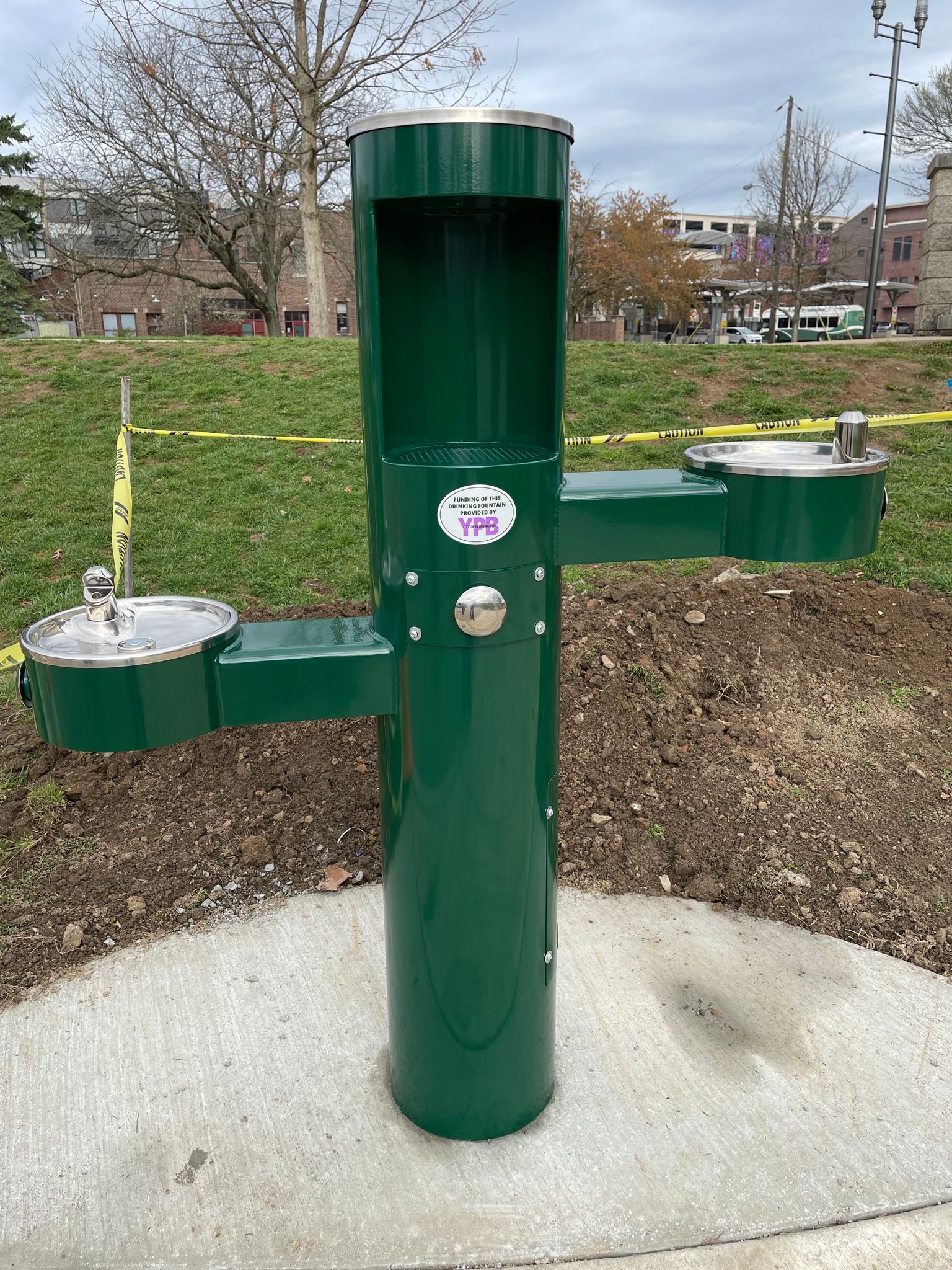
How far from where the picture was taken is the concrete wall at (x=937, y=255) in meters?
10.8

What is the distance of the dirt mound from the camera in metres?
2.99

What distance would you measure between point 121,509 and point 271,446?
297cm

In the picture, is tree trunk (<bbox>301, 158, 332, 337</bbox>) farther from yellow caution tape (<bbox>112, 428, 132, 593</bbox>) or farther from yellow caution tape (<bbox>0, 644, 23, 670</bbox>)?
yellow caution tape (<bbox>0, 644, 23, 670</bbox>)

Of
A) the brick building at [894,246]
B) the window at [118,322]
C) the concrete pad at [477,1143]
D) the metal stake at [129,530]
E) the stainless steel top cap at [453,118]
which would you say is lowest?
the concrete pad at [477,1143]

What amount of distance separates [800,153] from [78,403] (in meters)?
27.3

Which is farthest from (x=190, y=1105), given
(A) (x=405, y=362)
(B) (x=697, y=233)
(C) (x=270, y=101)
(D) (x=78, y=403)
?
(B) (x=697, y=233)

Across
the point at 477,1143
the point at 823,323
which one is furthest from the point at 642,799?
the point at 823,323

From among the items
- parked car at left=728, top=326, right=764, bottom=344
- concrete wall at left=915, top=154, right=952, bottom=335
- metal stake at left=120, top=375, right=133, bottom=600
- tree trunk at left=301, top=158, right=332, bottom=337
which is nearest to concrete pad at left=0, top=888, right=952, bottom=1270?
metal stake at left=120, top=375, right=133, bottom=600

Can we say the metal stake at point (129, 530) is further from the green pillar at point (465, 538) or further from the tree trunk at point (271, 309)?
the tree trunk at point (271, 309)

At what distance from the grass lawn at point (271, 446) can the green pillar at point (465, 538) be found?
3366 millimetres

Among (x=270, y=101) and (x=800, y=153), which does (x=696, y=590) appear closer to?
(x=270, y=101)

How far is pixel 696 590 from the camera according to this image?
4.70 meters

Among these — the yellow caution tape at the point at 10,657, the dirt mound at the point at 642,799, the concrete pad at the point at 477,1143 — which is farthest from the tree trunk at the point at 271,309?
the concrete pad at the point at 477,1143

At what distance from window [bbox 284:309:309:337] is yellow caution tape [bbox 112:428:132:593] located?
4412cm
